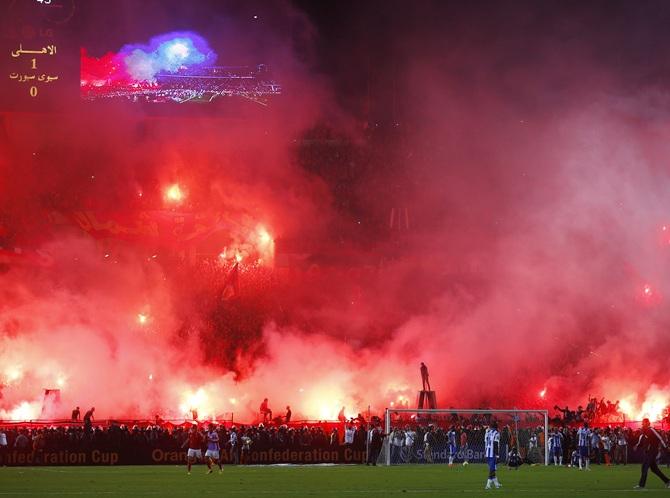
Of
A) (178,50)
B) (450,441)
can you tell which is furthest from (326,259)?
(450,441)

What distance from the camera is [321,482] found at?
22.7m

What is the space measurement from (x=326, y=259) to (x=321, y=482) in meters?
32.2

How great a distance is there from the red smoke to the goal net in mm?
12633

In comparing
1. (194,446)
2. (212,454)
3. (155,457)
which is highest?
(194,446)

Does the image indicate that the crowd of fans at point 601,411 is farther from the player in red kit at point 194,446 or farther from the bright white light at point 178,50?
the bright white light at point 178,50

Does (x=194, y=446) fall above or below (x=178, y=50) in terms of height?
below

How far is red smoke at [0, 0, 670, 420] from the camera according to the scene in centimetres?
4578

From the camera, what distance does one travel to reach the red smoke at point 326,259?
45.8 meters

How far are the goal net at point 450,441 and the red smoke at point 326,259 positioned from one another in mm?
12633

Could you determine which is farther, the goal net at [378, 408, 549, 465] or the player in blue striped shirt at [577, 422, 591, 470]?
the goal net at [378, 408, 549, 465]

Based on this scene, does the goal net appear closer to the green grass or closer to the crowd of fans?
the green grass

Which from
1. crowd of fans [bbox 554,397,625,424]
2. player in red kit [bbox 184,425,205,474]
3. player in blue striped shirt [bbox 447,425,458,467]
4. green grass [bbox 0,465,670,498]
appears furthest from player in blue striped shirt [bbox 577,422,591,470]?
player in red kit [bbox 184,425,205,474]

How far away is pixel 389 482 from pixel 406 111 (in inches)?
1319

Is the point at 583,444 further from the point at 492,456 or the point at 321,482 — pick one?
the point at 321,482
